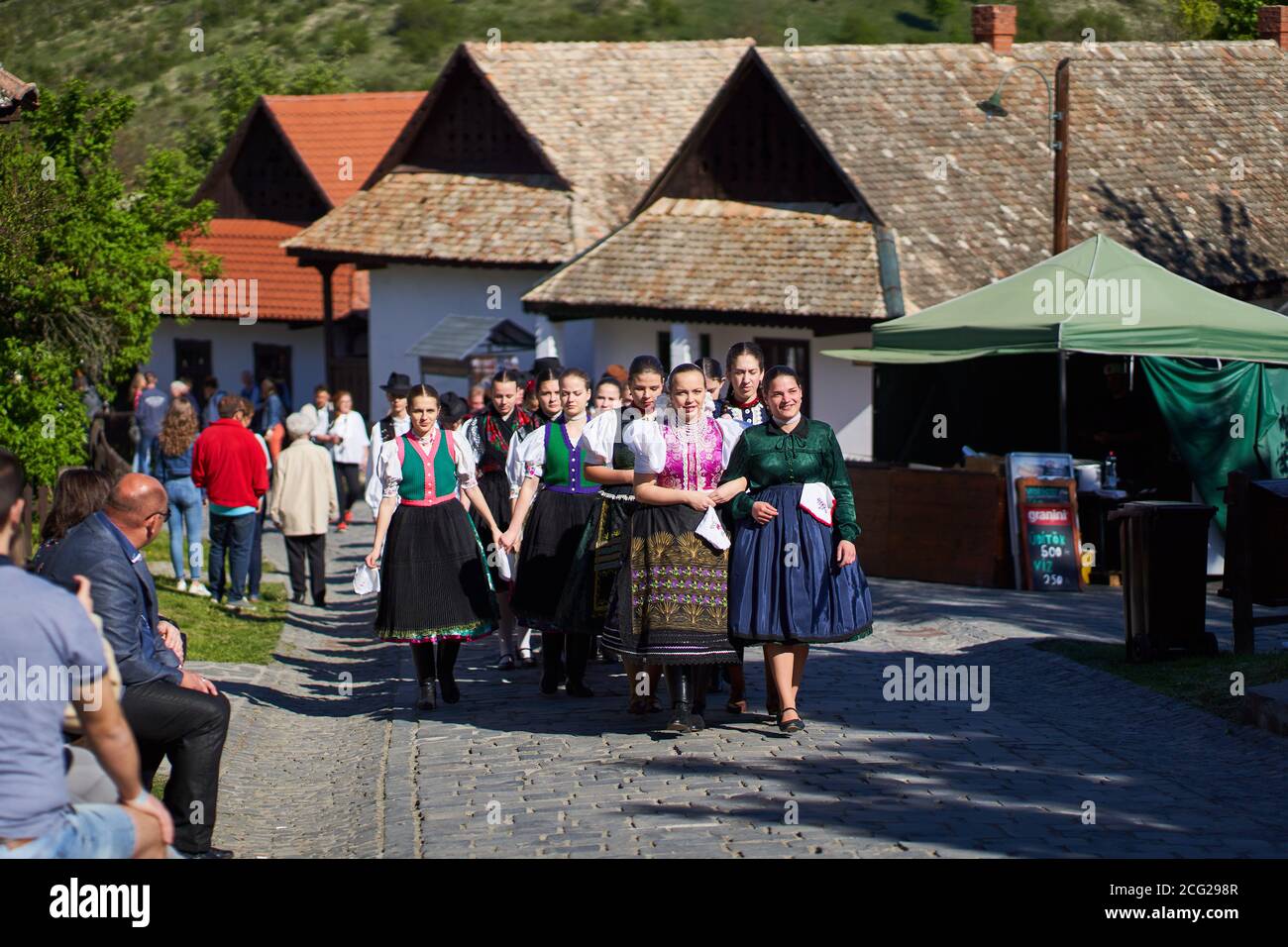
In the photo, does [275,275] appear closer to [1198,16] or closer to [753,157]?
[753,157]

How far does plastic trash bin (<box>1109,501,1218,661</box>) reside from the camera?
39.5 feet

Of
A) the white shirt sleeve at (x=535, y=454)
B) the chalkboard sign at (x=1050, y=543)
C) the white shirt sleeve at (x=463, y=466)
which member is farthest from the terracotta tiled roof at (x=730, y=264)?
the white shirt sleeve at (x=463, y=466)

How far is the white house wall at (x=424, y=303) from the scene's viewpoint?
32750 mm

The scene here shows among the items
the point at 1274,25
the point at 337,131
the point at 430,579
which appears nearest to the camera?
the point at 430,579

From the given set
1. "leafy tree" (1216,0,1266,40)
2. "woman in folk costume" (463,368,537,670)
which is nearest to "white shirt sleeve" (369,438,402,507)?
"woman in folk costume" (463,368,537,670)

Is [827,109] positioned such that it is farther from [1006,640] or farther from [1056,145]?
[1006,640]

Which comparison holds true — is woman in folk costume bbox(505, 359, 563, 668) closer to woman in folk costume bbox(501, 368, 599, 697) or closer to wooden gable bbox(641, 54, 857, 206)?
woman in folk costume bbox(501, 368, 599, 697)

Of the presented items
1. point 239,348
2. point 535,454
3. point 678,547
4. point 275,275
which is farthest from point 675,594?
point 239,348

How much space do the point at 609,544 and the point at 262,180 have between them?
1352 inches

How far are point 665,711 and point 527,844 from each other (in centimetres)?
319

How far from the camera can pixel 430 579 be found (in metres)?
11.0

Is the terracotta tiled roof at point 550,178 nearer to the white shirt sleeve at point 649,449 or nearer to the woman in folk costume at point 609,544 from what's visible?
the woman in folk costume at point 609,544

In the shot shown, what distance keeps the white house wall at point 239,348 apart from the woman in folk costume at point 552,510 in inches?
1183

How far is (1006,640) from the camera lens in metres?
13.7
